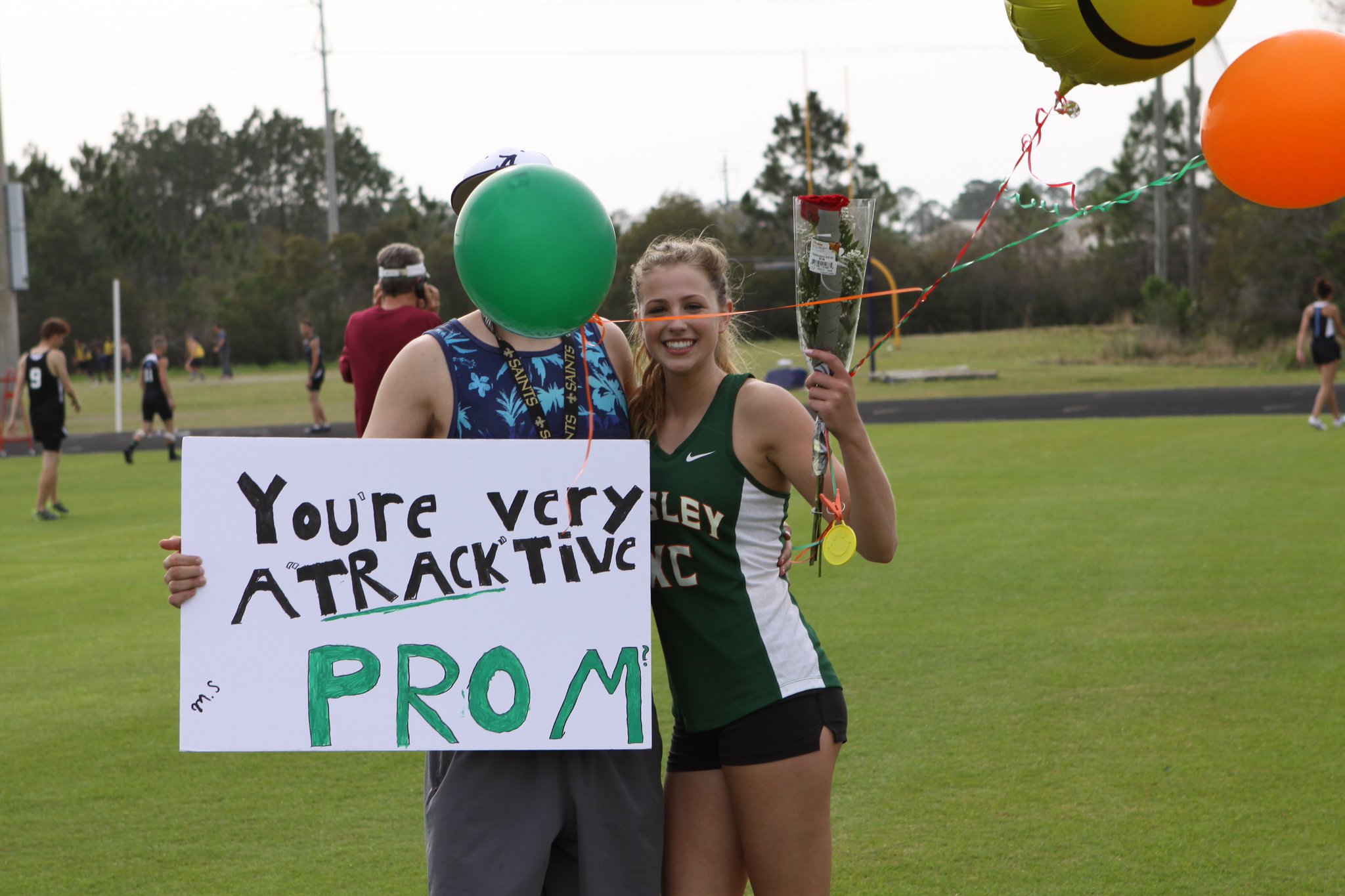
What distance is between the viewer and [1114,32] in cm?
256

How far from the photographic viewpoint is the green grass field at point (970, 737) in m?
4.10

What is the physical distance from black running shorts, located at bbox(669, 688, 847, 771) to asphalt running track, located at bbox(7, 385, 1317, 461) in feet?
59.2

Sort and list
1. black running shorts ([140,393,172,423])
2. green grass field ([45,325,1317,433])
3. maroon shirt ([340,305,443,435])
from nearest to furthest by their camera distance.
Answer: maroon shirt ([340,305,443,435]) → black running shorts ([140,393,172,423]) → green grass field ([45,325,1317,433])

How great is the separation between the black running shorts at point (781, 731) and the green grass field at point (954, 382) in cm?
1797

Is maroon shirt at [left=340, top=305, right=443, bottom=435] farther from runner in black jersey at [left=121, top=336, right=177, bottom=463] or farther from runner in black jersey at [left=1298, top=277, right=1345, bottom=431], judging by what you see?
runner in black jersey at [left=1298, top=277, right=1345, bottom=431]

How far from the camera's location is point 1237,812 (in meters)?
4.36

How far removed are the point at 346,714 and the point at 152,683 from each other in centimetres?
429

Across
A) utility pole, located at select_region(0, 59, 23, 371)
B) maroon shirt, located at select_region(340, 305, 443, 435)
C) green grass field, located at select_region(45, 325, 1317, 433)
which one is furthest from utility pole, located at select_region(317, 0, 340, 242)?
maroon shirt, located at select_region(340, 305, 443, 435)

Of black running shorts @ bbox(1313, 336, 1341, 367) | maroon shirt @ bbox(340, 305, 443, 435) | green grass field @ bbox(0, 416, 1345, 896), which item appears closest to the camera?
green grass field @ bbox(0, 416, 1345, 896)

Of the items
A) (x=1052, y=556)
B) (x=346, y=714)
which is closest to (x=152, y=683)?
(x=346, y=714)

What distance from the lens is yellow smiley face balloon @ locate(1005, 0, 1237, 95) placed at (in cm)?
252

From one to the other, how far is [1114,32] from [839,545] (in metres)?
1.13

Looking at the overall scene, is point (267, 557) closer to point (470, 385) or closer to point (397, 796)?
point (470, 385)

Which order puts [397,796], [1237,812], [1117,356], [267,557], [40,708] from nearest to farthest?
[267,557], [1237,812], [397,796], [40,708], [1117,356]
